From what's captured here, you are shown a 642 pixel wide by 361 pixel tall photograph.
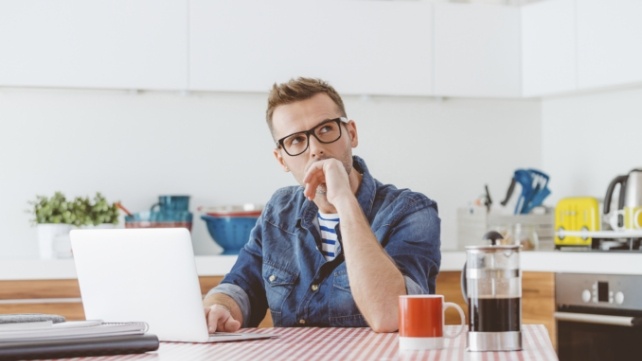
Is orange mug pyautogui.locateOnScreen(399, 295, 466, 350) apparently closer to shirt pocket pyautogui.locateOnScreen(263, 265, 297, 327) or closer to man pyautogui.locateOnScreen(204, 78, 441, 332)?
man pyautogui.locateOnScreen(204, 78, 441, 332)

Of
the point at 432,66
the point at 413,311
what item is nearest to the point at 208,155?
the point at 432,66

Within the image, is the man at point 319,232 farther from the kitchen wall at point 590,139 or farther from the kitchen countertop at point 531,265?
the kitchen wall at point 590,139

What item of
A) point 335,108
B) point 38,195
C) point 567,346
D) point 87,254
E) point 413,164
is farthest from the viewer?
point 413,164

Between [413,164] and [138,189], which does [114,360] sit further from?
[413,164]

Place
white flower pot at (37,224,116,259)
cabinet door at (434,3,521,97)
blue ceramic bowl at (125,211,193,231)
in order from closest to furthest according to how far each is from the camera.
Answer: white flower pot at (37,224,116,259) < blue ceramic bowl at (125,211,193,231) < cabinet door at (434,3,521,97)

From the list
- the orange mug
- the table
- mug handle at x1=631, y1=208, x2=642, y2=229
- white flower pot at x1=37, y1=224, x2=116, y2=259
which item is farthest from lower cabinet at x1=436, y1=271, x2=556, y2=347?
the orange mug

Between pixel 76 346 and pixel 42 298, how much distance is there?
209 centimetres

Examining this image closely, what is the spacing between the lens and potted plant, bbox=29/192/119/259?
394 cm

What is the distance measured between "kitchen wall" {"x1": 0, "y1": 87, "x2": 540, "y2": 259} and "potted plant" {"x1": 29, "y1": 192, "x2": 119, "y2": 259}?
0.79ft

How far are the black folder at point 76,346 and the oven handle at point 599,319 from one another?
2.19 metres

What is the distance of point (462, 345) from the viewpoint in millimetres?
1882

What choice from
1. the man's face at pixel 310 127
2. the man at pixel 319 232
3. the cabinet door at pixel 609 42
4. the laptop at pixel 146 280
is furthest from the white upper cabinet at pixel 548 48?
the laptop at pixel 146 280

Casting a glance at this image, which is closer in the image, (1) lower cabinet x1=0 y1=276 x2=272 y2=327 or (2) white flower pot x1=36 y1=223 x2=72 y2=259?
(1) lower cabinet x1=0 y1=276 x2=272 y2=327

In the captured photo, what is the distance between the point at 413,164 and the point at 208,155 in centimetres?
94
